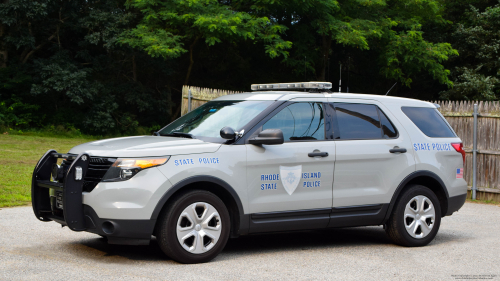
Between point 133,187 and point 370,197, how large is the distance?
2.93 metres

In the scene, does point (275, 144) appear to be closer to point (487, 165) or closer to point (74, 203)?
point (74, 203)

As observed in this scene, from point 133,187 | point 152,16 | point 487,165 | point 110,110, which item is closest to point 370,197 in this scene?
point 133,187

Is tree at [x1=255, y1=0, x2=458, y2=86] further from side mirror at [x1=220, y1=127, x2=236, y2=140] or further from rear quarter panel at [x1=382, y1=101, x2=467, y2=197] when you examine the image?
side mirror at [x1=220, y1=127, x2=236, y2=140]

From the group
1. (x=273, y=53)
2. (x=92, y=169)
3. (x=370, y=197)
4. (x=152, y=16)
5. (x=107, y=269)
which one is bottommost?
(x=107, y=269)

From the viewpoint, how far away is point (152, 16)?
27.4 metres

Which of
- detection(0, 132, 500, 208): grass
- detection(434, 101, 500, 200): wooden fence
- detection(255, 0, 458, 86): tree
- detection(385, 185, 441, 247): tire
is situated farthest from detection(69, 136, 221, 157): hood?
detection(255, 0, 458, 86): tree

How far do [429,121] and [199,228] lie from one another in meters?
3.62

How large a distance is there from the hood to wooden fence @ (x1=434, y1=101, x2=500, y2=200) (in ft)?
25.3

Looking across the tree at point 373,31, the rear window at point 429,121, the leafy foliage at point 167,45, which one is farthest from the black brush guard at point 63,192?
the tree at point 373,31

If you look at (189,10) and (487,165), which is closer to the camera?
(487,165)

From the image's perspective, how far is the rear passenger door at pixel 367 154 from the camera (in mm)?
6973

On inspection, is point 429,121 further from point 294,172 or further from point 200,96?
point 200,96

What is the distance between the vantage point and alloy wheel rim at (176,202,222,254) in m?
6.00

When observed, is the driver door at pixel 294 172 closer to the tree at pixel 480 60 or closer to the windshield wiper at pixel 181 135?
the windshield wiper at pixel 181 135
